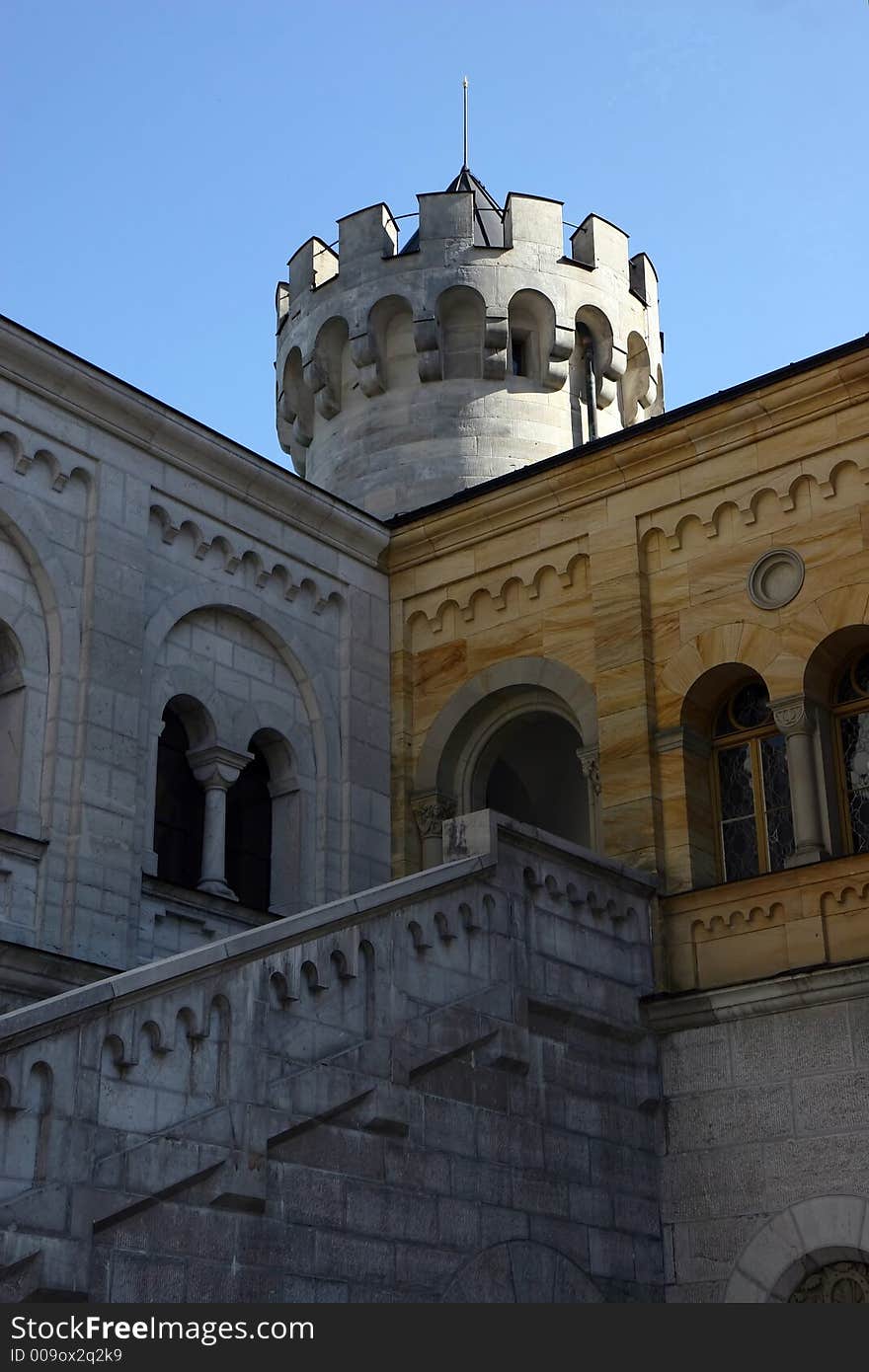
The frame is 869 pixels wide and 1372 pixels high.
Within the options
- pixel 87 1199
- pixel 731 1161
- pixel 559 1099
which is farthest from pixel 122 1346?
pixel 731 1161

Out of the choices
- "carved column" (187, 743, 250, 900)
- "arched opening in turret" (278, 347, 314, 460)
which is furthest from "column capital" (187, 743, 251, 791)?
"arched opening in turret" (278, 347, 314, 460)

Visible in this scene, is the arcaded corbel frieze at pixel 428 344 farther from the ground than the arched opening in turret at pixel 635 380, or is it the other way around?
the arched opening in turret at pixel 635 380

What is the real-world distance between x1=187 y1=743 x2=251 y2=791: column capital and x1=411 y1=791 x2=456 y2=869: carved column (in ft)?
6.77

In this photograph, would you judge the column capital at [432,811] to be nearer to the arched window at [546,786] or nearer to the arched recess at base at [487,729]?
the arched recess at base at [487,729]

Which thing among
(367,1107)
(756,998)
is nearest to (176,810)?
(367,1107)

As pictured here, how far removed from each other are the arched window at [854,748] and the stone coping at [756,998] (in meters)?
1.37

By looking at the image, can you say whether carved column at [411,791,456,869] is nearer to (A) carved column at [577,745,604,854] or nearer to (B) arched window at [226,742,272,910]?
(B) arched window at [226,742,272,910]

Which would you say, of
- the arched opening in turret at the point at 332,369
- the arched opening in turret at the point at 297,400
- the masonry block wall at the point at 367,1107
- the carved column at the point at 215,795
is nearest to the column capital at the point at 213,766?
the carved column at the point at 215,795

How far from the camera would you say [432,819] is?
18.1 meters

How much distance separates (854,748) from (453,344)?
939 cm

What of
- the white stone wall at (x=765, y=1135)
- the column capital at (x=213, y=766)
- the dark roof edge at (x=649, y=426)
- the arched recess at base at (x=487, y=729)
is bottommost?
the white stone wall at (x=765, y=1135)

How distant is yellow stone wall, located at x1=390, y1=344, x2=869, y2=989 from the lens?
15688mm

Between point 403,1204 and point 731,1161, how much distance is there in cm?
349

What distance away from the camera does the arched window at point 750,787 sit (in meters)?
16.2
